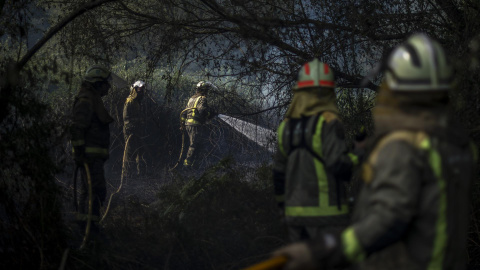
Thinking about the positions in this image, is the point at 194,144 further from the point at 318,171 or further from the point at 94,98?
the point at 318,171

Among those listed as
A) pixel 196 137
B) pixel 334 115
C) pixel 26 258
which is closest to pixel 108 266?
pixel 26 258

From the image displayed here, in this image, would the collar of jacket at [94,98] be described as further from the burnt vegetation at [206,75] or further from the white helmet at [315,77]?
the white helmet at [315,77]

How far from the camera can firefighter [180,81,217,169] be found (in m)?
10.2

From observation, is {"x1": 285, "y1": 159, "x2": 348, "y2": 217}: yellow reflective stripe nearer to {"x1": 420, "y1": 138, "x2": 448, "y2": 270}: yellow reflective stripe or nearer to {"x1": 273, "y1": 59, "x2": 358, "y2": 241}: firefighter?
{"x1": 273, "y1": 59, "x2": 358, "y2": 241}: firefighter

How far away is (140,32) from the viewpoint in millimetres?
6695

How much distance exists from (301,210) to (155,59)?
3.59 meters

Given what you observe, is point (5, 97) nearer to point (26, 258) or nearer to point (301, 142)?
point (26, 258)

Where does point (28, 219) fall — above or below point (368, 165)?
below

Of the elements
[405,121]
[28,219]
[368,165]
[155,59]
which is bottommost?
[28,219]

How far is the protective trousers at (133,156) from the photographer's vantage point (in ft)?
34.6

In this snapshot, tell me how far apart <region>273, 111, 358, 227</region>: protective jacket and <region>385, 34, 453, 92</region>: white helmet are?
1.31m

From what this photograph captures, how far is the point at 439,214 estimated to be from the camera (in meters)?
1.69

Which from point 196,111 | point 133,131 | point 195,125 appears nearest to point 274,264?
point 196,111

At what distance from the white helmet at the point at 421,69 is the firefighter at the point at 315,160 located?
1.31 meters
